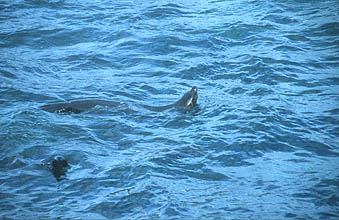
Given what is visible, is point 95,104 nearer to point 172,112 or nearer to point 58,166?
point 172,112

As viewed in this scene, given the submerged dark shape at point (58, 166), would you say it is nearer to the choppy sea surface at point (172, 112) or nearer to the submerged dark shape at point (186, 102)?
the choppy sea surface at point (172, 112)

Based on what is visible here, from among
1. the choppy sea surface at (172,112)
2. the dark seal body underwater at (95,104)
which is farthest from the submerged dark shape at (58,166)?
the dark seal body underwater at (95,104)

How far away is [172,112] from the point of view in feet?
25.8

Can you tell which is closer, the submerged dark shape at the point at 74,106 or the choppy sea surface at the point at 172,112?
the choppy sea surface at the point at 172,112

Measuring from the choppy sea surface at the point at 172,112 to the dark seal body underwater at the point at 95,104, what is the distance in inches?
5.7

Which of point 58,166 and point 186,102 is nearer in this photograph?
point 58,166

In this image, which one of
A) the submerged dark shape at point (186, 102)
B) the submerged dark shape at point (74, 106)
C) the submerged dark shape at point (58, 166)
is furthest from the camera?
the submerged dark shape at point (186, 102)

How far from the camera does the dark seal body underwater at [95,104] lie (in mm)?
7809

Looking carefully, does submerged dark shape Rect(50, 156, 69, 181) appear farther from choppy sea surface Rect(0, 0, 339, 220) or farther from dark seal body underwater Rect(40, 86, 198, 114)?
dark seal body underwater Rect(40, 86, 198, 114)

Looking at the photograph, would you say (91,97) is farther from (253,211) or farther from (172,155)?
(253,211)

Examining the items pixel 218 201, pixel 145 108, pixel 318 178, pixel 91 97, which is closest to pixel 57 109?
pixel 91 97

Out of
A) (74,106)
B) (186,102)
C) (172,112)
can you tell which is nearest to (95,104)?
(74,106)

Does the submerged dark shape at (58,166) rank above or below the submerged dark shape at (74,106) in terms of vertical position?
below

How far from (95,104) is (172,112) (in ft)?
4.58
